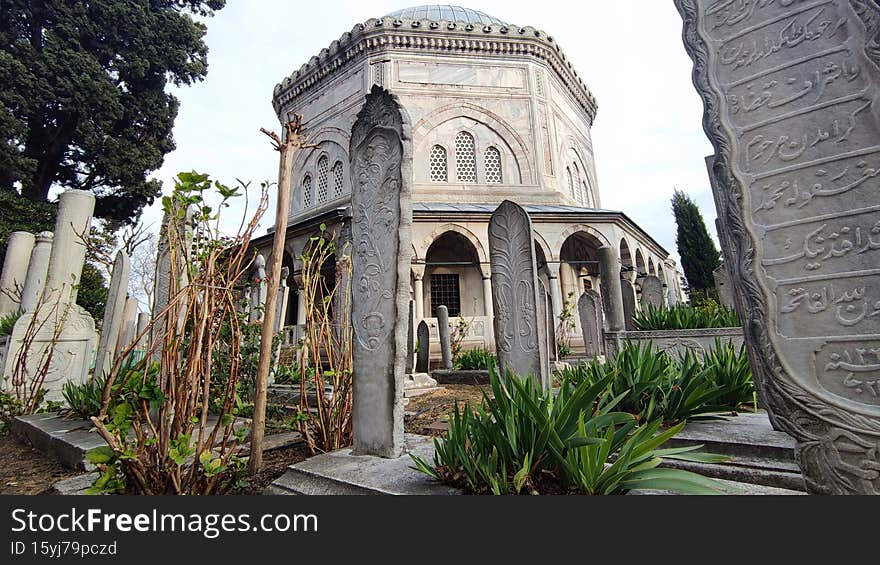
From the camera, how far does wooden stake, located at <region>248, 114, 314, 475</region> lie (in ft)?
8.57

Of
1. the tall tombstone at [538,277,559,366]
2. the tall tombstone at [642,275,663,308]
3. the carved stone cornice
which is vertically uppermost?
the carved stone cornice

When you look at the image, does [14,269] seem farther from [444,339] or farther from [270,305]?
[270,305]

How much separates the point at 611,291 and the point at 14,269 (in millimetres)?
13152

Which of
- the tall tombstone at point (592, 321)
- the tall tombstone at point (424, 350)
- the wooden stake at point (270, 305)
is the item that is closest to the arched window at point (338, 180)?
the tall tombstone at point (424, 350)

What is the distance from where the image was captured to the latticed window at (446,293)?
16.8 meters

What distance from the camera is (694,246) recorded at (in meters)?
26.5

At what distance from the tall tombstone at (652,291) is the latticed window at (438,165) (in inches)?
396

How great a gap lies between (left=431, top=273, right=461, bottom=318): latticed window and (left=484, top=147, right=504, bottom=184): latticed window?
176 inches

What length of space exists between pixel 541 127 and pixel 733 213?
17.4 meters

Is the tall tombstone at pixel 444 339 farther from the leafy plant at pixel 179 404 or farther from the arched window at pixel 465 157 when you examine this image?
the arched window at pixel 465 157

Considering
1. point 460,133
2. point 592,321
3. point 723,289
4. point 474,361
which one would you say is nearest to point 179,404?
point 474,361

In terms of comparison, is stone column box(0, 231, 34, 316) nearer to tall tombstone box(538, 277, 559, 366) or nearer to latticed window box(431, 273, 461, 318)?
tall tombstone box(538, 277, 559, 366)

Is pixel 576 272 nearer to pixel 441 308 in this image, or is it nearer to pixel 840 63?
pixel 441 308

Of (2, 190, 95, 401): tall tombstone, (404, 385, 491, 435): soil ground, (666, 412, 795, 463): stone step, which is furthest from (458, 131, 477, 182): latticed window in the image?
(666, 412, 795, 463): stone step
